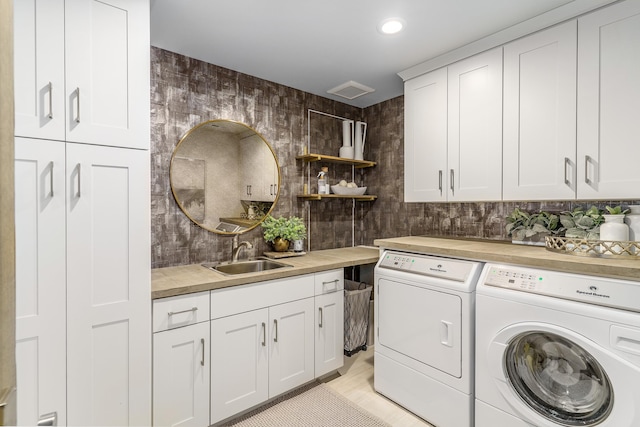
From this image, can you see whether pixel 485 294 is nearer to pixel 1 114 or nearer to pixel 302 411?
pixel 302 411

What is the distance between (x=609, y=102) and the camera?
1.65 metres

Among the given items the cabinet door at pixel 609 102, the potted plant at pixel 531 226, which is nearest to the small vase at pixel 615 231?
the cabinet door at pixel 609 102

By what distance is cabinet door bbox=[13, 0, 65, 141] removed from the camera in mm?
1285

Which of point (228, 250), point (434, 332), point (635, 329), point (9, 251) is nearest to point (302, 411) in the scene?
point (434, 332)

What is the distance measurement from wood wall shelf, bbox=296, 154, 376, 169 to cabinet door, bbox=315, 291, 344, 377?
1.17 meters

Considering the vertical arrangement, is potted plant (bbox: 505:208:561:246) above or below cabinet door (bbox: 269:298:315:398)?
above

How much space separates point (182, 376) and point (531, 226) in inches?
91.1

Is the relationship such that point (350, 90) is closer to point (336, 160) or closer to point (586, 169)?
point (336, 160)

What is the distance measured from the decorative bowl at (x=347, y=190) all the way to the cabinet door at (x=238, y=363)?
1400 millimetres

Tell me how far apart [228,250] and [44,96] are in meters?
1.48

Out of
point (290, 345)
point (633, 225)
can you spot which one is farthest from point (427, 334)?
point (633, 225)

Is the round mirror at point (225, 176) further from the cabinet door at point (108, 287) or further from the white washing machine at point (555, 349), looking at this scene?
the white washing machine at point (555, 349)

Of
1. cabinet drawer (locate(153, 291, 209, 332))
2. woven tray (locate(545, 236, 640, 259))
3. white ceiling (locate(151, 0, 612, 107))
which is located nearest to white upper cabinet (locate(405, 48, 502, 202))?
white ceiling (locate(151, 0, 612, 107))

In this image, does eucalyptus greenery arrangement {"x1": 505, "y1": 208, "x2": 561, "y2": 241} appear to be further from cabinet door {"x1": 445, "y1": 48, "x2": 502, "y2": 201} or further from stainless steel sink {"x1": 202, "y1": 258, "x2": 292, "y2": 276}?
stainless steel sink {"x1": 202, "y1": 258, "x2": 292, "y2": 276}
